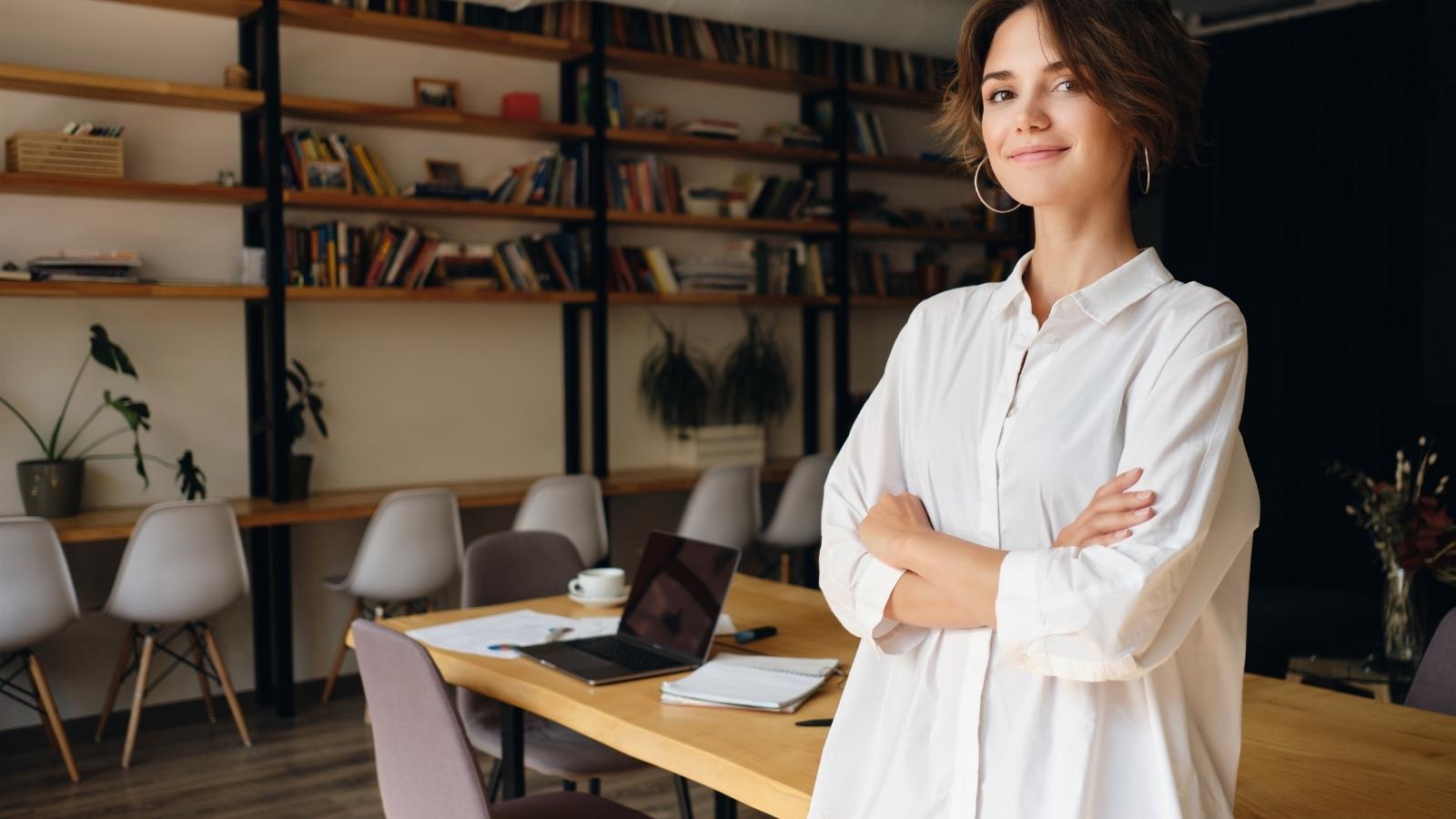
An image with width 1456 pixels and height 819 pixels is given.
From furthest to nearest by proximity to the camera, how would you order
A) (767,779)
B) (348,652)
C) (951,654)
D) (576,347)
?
(576,347) < (348,652) < (767,779) < (951,654)

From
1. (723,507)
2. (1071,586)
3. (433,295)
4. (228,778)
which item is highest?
(433,295)

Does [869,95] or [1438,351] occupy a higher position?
[869,95]

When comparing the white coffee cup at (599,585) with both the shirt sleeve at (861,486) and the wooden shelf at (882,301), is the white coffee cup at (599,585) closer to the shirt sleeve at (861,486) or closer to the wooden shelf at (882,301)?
the shirt sleeve at (861,486)

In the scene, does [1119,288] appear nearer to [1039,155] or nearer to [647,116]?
[1039,155]

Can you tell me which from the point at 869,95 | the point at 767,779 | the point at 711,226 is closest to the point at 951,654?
the point at 767,779

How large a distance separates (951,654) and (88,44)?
185 inches

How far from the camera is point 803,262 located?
21.5ft

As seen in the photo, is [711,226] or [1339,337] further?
[711,226]

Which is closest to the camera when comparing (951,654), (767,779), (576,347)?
(951,654)

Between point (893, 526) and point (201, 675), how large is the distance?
4.10 m

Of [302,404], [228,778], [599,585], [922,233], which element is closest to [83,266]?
[302,404]

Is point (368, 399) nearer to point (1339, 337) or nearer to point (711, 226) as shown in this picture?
point (711, 226)

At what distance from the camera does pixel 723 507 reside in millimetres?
5531

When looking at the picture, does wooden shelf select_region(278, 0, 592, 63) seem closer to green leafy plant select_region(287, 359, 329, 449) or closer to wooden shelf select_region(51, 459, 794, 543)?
green leafy plant select_region(287, 359, 329, 449)
